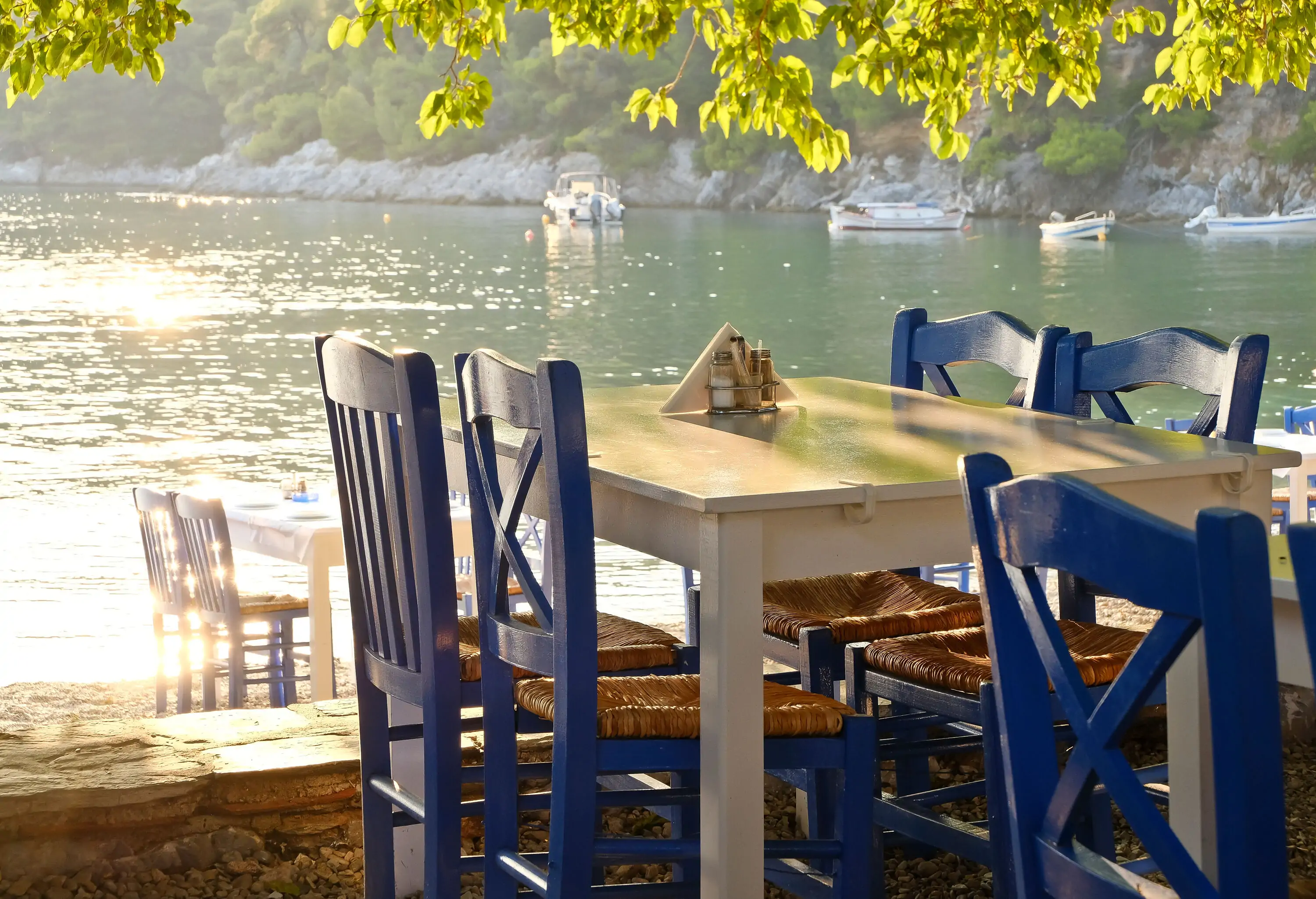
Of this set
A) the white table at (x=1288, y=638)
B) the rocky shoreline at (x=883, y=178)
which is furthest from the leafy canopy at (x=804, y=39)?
the rocky shoreline at (x=883, y=178)

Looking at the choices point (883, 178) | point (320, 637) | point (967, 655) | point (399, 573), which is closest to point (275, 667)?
point (320, 637)

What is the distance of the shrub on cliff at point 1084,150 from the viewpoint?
169 ft

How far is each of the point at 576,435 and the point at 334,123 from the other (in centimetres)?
7064

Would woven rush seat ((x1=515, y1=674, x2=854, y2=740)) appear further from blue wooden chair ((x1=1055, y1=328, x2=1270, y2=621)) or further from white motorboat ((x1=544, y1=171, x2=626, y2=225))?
white motorboat ((x1=544, y1=171, x2=626, y2=225))

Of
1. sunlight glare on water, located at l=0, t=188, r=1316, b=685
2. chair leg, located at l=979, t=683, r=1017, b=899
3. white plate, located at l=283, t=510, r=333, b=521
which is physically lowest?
sunlight glare on water, located at l=0, t=188, r=1316, b=685

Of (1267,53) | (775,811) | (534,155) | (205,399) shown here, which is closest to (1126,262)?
(205,399)

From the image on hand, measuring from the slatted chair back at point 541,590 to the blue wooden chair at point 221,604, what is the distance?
75.3 inches

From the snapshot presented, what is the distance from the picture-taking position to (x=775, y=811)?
8.03ft

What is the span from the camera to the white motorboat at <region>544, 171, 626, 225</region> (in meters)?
55.2

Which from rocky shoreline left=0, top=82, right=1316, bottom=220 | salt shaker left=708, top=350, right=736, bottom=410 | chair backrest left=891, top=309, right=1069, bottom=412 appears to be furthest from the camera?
rocky shoreline left=0, top=82, right=1316, bottom=220

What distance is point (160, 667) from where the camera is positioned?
13.4ft

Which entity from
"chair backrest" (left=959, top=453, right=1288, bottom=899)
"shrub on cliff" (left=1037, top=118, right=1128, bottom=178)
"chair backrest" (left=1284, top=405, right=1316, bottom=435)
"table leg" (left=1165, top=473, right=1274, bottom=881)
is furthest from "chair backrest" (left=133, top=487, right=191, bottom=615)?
"shrub on cliff" (left=1037, top=118, right=1128, bottom=178)

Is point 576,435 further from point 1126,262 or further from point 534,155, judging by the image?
point 534,155

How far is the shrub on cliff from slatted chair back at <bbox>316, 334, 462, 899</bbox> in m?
52.1
